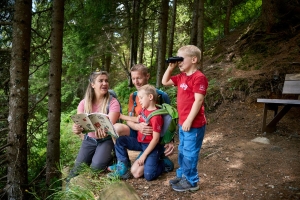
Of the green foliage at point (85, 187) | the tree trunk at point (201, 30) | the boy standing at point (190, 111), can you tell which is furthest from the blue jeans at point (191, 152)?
the tree trunk at point (201, 30)

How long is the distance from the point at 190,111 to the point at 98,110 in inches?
67.7

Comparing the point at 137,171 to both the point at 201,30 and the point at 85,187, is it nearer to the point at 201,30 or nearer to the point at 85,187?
the point at 85,187

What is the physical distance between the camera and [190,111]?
284cm

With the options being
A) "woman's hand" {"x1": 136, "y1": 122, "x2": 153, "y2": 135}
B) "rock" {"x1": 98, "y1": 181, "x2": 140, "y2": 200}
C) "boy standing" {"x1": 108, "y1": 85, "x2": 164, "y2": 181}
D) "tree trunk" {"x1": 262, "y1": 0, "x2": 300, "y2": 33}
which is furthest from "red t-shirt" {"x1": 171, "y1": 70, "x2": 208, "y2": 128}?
"tree trunk" {"x1": 262, "y1": 0, "x2": 300, "y2": 33}

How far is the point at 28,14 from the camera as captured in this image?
384cm

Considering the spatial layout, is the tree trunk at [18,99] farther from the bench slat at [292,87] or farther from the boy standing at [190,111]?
the bench slat at [292,87]

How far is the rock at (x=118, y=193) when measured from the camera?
2.61 m

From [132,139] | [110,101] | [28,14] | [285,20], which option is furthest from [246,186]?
[285,20]

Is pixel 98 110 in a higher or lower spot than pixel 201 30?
lower

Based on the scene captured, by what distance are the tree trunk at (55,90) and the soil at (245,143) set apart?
169 centimetres

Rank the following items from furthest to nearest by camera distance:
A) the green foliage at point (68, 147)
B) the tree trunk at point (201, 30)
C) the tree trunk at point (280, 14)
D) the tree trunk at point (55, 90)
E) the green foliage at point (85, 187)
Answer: the tree trunk at point (280, 14) < the tree trunk at point (201, 30) < the green foliage at point (68, 147) < the tree trunk at point (55, 90) < the green foliage at point (85, 187)

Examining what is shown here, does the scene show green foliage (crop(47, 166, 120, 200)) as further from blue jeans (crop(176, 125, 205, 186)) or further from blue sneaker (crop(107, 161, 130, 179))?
blue jeans (crop(176, 125, 205, 186))

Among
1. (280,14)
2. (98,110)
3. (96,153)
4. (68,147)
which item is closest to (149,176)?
(96,153)

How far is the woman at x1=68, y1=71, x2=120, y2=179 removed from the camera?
3.80 m
